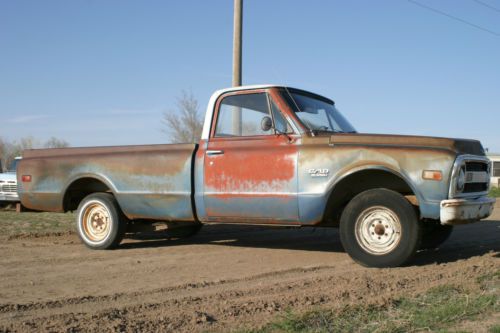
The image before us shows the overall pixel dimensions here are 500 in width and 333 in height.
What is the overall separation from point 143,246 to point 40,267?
1855 mm

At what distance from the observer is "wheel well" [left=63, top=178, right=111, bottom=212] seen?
7707 millimetres

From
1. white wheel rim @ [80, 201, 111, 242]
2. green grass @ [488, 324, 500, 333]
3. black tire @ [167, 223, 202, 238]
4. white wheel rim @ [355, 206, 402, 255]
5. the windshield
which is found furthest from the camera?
black tire @ [167, 223, 202, 238]

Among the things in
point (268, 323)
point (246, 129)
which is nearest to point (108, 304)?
point (268, 323)

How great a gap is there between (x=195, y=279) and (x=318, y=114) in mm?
2667

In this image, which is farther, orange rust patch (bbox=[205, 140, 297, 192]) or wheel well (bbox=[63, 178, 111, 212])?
wheel well (bbox=[63, 178, 111, 212])

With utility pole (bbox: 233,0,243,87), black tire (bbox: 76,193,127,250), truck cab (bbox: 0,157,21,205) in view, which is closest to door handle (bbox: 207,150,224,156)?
black tire (bbox: 76,193,127,250)

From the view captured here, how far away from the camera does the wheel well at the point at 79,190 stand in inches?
303

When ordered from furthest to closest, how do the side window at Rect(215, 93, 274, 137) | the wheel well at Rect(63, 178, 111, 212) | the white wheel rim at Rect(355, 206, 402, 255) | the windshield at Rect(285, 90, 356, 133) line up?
the wheel well at Rect(63, 178, 111, 212), the side window at Rect(215, 93, 274, 137), the windshield at Rect(285, 90, 356, 133), the white wheel rim at Rect(355, 206, 402, 255)

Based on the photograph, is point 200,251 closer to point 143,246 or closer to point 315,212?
point 143,246

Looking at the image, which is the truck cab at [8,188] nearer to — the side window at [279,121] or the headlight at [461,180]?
the side window at [279,121]

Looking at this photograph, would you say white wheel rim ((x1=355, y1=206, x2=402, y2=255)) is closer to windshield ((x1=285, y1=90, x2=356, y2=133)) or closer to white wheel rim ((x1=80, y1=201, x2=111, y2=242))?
windshield ((x1=285, y1=90, x2=356, y2=133))

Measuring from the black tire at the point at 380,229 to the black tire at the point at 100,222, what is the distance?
312cm

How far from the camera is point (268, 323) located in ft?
12.1

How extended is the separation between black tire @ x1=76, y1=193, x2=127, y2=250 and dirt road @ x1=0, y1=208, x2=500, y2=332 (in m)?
0.22
